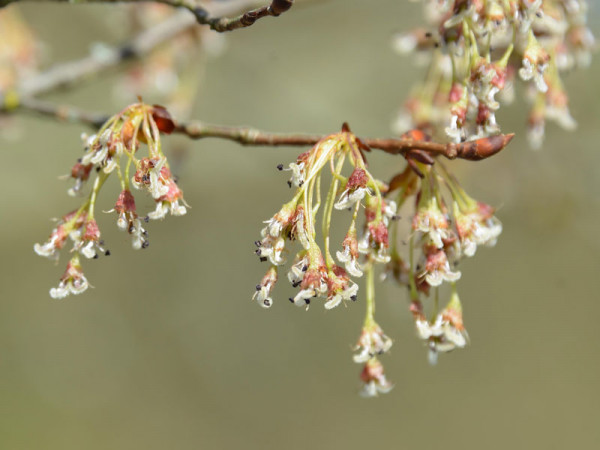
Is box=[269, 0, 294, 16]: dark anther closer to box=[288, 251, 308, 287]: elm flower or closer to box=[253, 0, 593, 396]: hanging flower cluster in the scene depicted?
box=[253, 0, 593, 396]: hanging flower cluster

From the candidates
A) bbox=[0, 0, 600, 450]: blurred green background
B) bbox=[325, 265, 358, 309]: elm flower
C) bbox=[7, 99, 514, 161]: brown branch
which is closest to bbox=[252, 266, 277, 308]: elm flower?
bbox=[325, 265, 358, 309]: elm flower

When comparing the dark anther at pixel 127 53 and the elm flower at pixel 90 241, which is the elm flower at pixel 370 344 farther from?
the dark anther at pixel 127 53

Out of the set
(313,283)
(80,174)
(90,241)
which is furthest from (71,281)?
(313,283)

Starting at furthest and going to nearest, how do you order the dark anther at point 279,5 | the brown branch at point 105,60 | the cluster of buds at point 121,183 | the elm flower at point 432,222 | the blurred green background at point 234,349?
the blurred green background at point 234,349 < the brown branch at point 105,60 < the elm flower at point 432,222 < the cluster of buds at point 121,183 < the dark anther at point 279,5

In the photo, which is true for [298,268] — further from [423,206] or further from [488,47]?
[488,47]

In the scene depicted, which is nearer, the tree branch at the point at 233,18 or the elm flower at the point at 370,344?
the tree branch at the point at 233,18

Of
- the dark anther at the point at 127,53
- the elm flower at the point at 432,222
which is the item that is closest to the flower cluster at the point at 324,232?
the elm flower at the point at 432,222

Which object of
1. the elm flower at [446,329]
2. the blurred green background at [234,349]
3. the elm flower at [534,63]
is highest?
the elm flower at [534,63]

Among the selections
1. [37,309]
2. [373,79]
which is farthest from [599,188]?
[37,309]
